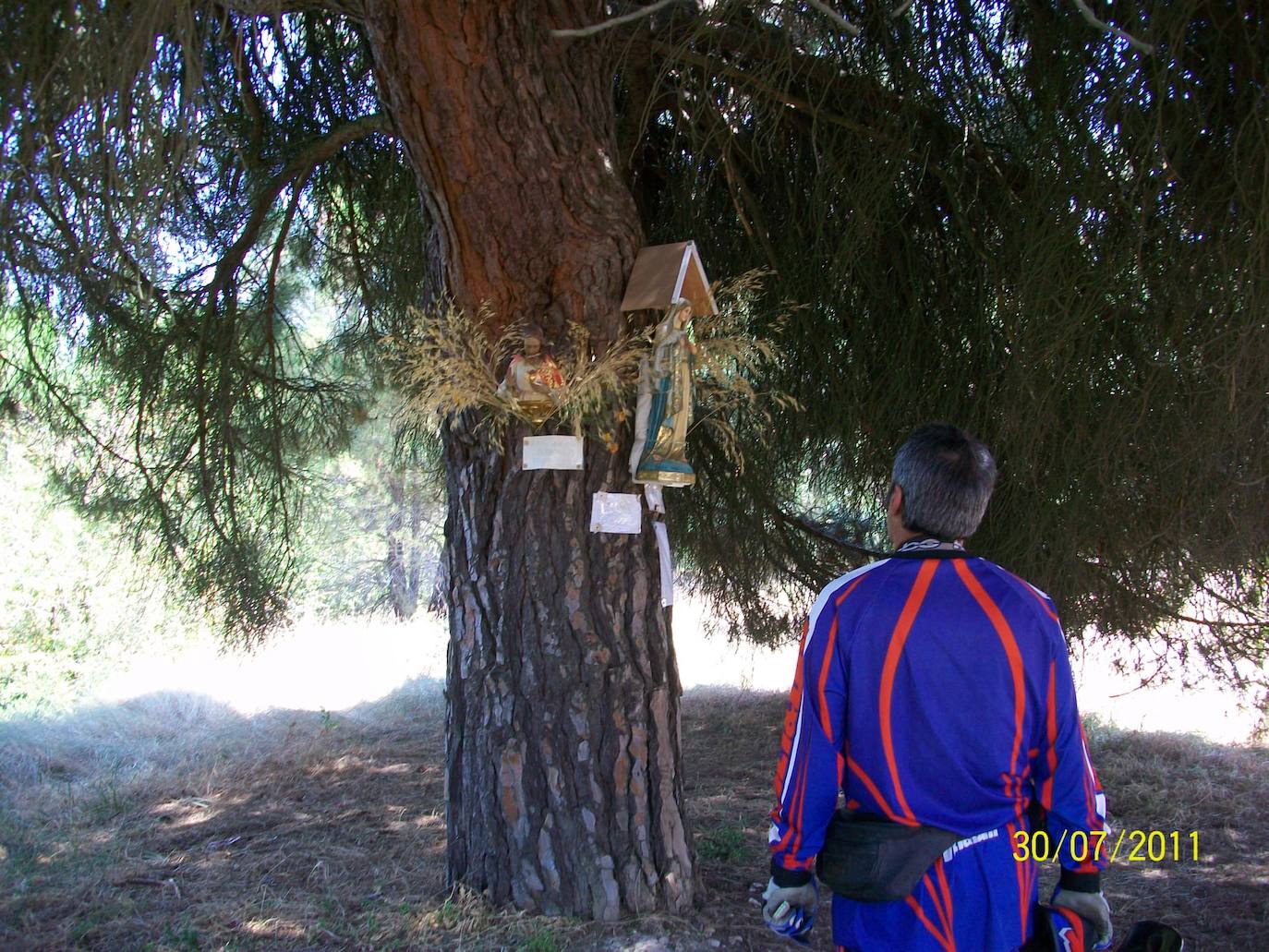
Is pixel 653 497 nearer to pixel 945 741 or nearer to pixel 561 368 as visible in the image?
pixel 561 368

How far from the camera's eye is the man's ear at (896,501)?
69.7 inches

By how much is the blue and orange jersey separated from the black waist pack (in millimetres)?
25

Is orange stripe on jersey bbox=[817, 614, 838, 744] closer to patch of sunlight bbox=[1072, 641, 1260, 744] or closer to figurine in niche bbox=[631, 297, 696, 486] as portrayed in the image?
figurine in niche bbox=[631, 297, 696, 486]

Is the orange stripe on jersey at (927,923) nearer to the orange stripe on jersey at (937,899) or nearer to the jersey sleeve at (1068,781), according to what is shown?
the orange stripe on jersey at (937,899)

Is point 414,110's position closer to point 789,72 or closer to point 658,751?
point 789,72

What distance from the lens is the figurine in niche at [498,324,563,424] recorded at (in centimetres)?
274

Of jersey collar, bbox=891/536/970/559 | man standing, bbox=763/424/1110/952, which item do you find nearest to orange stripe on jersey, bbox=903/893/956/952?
man standing, bbox=763/424/1110/952

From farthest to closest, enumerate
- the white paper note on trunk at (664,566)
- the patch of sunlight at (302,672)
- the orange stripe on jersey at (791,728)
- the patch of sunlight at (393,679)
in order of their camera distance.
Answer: the patch of sunlight at (302,672) < the patch of sunlight at (393,679) < the white paper note on trunk at (664,566) < the orange stripe on jersey at (791,728)

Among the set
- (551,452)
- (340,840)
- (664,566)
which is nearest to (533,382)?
(551,452)

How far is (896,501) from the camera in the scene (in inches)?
70.6

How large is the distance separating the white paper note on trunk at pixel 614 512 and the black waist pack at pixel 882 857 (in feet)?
4.45

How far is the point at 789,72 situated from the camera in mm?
2842

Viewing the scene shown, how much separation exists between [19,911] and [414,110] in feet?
8.88

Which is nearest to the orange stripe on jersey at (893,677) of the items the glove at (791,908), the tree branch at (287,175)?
the glove at (791,908)
